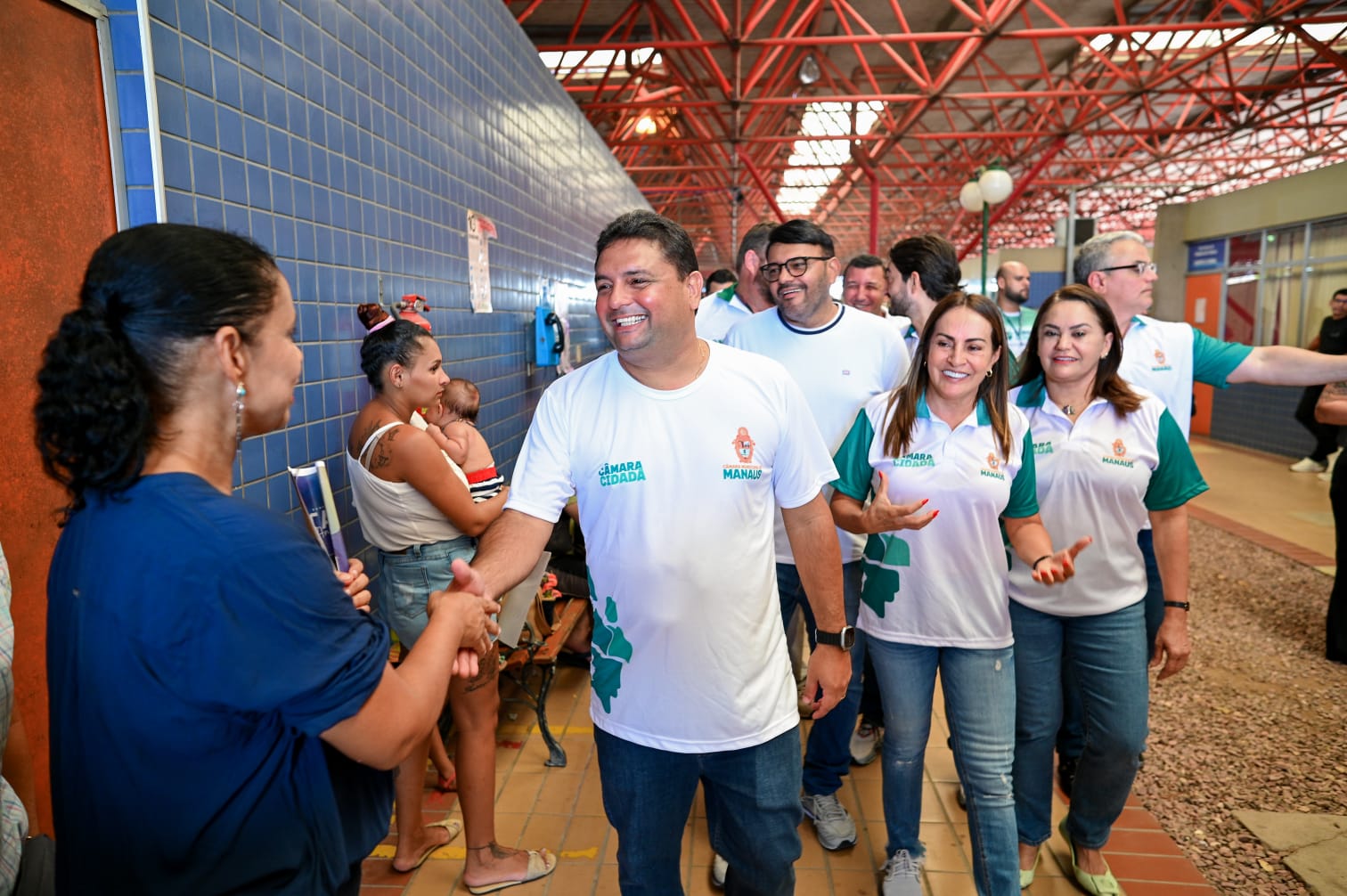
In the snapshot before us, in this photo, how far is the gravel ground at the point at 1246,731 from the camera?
3158mm

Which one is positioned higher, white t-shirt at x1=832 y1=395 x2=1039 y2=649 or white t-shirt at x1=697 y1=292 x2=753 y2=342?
white t-shirt at x1=697 y1=292 x2=753 y2=342

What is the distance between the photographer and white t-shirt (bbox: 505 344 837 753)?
6.37 ft

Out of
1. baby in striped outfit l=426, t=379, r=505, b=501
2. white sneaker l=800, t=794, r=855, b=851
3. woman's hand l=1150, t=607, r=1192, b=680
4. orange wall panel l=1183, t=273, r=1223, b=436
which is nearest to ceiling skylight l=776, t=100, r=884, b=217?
orange wall panel l=1183, t=273, r=1223, b=436

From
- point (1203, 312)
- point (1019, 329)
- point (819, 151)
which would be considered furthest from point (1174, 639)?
point (819, 151)

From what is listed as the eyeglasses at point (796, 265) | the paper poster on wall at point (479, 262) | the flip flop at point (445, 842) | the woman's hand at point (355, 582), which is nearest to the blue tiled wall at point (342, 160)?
the paper poster on wall at point (479, 262)

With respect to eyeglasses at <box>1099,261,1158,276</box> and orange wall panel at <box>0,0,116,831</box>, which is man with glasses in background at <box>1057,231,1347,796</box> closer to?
eyeglasses at <box>1099,261,1158,276</box>

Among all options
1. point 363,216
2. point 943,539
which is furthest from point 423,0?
point 943,539

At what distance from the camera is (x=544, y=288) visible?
6234 millimetres

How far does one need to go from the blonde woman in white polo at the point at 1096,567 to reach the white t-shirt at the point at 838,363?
2.00 feet

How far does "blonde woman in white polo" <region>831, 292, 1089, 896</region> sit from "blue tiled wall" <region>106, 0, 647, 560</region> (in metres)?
1.80

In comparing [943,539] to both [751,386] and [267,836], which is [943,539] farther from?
[267,836]

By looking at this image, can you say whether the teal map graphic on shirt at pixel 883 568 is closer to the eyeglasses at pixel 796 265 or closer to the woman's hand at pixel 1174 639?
the woman's hand at pixel 1174 639

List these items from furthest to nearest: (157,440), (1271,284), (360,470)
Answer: (1271,284), (360,470), (157,440)

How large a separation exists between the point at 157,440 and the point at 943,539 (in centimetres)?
202
